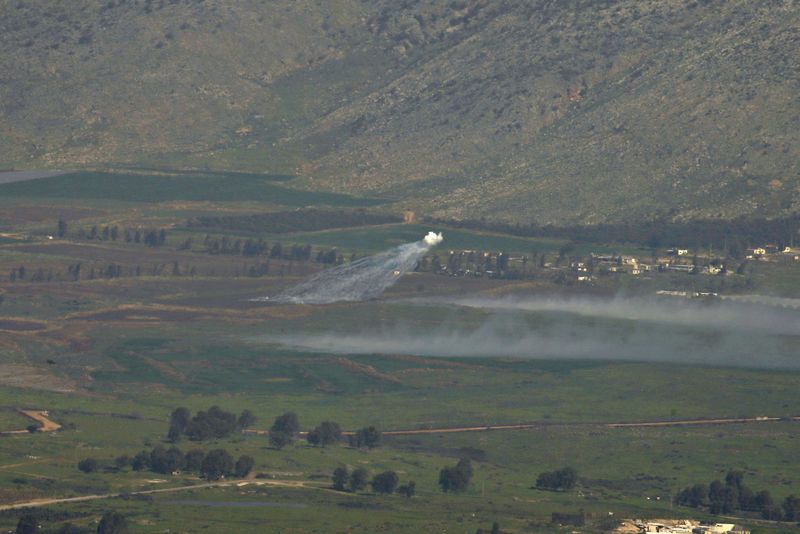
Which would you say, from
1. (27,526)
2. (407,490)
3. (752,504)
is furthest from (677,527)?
(27,526)

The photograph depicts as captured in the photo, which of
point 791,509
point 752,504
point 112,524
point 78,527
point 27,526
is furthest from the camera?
point 752,504

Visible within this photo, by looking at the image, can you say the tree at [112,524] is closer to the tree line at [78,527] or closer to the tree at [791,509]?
the tree line at [78,527]

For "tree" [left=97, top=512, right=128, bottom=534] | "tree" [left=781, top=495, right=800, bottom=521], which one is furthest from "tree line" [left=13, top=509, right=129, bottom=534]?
"tree" [left=781, top=495, right=800, bottom=521]

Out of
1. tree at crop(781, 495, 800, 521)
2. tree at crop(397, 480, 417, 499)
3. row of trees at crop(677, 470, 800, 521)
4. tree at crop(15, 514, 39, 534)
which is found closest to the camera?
tree at crop(15, 514, 39, 534)

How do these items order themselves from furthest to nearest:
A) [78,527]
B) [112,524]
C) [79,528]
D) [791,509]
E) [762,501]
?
[762,501] < [791,509] < [78,527] < [79,528] < [112,524]

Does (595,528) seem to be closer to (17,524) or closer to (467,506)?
(467,506)

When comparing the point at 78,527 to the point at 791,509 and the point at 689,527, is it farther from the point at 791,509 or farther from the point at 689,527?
the point at 791,509

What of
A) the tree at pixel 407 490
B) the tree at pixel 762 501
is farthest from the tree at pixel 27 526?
the tree at pixel 762 501

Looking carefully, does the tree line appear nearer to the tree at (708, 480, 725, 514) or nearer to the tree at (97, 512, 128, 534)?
the tree at (97, 512, 128, 534)

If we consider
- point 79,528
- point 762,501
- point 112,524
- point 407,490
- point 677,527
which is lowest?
point 79,528

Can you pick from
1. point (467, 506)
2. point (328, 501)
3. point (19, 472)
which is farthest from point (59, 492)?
point (467, 506)
